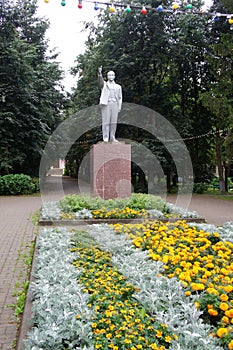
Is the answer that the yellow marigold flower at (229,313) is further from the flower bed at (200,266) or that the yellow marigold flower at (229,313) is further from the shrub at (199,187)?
the shrub at (199,187)

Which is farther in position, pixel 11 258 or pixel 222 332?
pixel 11 258

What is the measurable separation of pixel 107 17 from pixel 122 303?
19297mm

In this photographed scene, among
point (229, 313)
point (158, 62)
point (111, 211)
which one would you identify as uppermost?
point (158, 62)

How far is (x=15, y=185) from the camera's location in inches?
702

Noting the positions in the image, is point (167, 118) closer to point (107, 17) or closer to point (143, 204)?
point (107, 17)

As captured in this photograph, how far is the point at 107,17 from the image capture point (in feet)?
63.5

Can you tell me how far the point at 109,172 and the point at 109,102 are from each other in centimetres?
230

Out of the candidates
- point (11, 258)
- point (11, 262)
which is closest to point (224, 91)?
point (11, 258)

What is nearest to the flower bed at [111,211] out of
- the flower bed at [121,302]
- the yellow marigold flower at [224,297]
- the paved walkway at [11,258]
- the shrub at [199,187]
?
the paved walkway at [11,258]

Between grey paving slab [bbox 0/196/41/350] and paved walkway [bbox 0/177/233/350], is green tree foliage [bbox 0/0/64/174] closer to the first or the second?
paved walkway [bbox 0/177/233/350]

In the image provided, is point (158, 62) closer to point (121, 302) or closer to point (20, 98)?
point (20, 98)

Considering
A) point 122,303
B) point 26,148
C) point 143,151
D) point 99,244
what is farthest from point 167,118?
point 122,303

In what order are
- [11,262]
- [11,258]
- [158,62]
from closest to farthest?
[11,262], [11,258], [158,62]

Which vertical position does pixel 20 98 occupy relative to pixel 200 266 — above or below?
above
